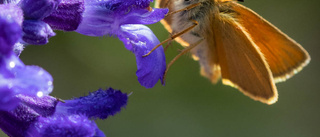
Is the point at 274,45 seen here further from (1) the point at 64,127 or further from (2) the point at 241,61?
(1) the point at 64,127

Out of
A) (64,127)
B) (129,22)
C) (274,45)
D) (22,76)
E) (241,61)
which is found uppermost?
(129,22)

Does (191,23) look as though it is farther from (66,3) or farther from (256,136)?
(256,136)

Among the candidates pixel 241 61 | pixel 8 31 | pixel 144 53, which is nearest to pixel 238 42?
pixel 241 61

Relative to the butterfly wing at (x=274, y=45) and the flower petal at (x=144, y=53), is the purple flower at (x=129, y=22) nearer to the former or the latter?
the flower petal at (x=144, y=53)

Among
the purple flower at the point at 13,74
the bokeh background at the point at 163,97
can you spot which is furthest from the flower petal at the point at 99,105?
the bokeh background at the point at 163,97

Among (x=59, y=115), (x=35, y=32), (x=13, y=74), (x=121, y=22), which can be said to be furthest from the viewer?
(x=121, y=22)

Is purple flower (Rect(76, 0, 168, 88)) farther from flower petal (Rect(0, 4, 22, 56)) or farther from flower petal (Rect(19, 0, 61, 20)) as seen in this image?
flower petal (Rect(0, 4, 22, 56))

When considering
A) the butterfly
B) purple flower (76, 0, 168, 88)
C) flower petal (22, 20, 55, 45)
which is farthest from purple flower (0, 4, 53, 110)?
the butterfly
